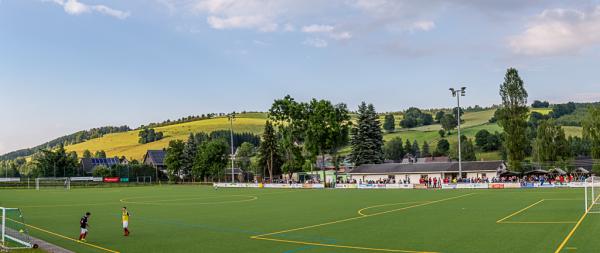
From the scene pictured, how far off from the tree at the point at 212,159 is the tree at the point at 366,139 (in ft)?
111

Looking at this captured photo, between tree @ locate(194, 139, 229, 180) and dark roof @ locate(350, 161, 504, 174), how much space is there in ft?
134

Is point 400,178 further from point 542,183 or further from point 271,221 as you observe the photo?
point 271,221

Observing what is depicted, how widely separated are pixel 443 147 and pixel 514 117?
102165 millimetres

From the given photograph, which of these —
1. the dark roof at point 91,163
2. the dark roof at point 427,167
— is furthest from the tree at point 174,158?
the dark roof at point 91,163

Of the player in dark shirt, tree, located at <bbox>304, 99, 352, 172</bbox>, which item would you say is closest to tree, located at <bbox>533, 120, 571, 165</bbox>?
tree, located at <bbox>304, 99, 352, 172</bbox>

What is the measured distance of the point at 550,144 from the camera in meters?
102

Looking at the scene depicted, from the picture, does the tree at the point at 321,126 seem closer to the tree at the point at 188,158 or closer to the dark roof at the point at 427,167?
the dark roof at the point at 427,167

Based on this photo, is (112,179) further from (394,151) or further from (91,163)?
(394,151)

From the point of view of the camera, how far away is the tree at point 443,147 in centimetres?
18018

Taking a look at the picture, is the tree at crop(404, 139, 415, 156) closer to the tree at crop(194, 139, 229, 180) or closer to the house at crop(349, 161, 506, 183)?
the tree at crop(194, 139, 229, 180)

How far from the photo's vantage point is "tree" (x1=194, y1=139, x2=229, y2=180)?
124 metres

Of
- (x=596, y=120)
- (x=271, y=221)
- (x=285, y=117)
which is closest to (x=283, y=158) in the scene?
(x=285, y=117)

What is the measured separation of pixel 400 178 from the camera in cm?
8781

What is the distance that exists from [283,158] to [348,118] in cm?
3055
